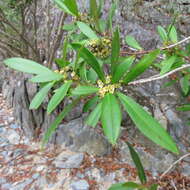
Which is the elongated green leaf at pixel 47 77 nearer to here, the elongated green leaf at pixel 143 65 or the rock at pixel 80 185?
the elongated green leaf at pixel 143 65

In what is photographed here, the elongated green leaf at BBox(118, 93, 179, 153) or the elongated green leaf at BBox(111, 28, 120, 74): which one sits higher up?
the elongated green leaf at BBox(111, 28, 120, 74)

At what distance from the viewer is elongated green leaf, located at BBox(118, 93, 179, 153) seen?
45cm

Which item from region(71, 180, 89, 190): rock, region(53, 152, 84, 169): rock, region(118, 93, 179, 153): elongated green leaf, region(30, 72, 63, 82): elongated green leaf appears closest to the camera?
region(118, 93, 179, 153): elongated green leaf

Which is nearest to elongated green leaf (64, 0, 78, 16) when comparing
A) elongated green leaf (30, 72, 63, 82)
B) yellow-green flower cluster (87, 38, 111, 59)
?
yellow-green flower cluster (87, 38, 111, 59)

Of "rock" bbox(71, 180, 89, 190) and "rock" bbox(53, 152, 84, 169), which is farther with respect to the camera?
"rock" bbox(53, 152, 84, 169)

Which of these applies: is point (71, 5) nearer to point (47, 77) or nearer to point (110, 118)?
point (47, 77)

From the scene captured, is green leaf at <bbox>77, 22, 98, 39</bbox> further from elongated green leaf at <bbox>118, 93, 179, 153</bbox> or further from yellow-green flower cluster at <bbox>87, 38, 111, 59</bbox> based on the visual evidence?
elongated green leaf at <bbox>118, 93, 179, 153</bbox>

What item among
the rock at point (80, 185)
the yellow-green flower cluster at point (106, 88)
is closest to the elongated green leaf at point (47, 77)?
the yellow-green flower cluster at point (106, 88)

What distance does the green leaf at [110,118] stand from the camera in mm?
472

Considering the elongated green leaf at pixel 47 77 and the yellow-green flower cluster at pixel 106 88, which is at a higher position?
the elongated green leaf at pixel 47 77

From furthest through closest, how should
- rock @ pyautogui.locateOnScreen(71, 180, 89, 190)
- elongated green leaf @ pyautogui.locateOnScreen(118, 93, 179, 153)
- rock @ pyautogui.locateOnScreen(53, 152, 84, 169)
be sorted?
rock @ pyautogui.locateOnScreen(53, 152, 84, 169)
rock @ pyautogui.locateOnScreen(71, 180, 89, 190)
elongated green leaf @ pyautogui.locateOnScreen(118, 93, 179, 153)

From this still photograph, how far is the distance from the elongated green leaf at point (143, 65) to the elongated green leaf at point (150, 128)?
0.07m

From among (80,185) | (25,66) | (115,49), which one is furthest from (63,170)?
(115,49)

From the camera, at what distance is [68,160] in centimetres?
168
